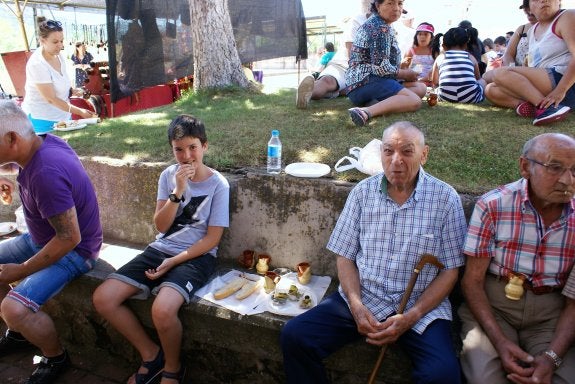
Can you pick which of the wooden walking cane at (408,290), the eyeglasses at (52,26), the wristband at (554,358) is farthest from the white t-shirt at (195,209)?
the eyeglasses at (52,26)

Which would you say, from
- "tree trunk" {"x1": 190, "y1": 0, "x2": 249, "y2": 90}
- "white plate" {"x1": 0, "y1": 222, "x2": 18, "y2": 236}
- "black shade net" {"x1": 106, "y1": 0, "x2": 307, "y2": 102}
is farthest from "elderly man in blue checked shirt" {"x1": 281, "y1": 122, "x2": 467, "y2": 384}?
"tree trunk" {"x1": 190, "y1": 0, "x2": 249, "y2": 90}

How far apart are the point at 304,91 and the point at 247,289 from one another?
9.40 ft

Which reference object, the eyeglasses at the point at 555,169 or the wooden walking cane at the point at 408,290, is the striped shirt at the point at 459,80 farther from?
the wooden walking cane at the point at 408,290

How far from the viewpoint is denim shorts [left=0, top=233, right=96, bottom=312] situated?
2.76 meters

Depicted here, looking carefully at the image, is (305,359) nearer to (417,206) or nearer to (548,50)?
(417,206)

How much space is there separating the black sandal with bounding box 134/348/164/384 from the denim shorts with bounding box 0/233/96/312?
82 cm

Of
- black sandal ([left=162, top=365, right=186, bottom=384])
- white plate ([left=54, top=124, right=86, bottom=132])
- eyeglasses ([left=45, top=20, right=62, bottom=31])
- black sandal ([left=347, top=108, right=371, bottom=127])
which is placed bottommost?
black sandal ([left=162, top=365, right=186, bottom=384])

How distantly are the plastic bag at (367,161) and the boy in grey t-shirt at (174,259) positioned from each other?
0.95 m

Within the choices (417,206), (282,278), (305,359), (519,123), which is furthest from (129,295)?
(519,123)

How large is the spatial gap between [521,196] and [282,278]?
1.69 m

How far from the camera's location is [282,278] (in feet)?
10.3

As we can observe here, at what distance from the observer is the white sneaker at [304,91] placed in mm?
4977

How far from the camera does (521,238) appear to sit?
2.28 metres

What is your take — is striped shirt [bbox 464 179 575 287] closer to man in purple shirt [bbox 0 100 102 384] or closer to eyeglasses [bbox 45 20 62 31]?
man in purple shirt [bbox 0 100 102 384]
